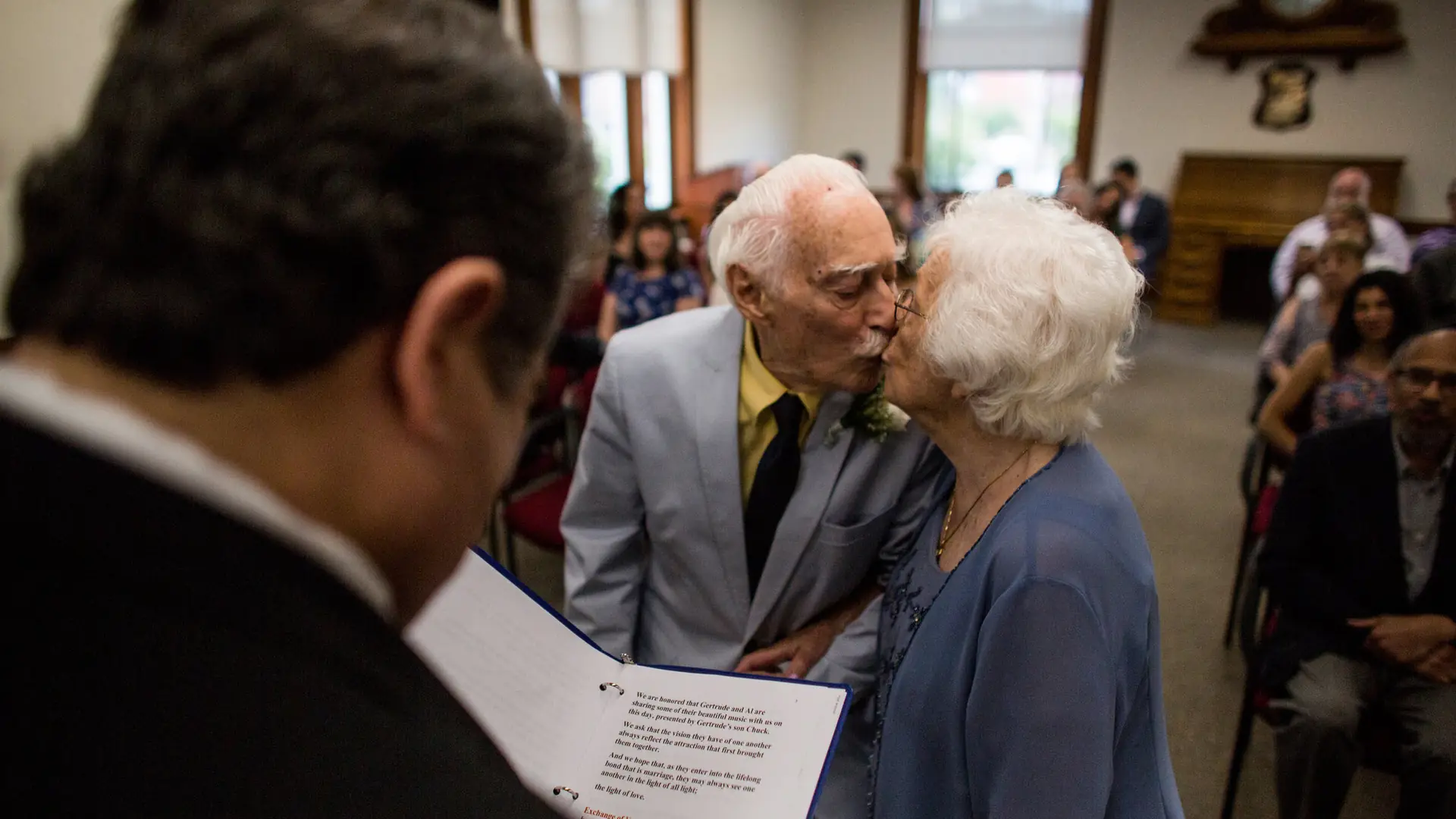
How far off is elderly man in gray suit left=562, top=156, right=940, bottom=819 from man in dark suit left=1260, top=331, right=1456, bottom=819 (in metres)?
1.19

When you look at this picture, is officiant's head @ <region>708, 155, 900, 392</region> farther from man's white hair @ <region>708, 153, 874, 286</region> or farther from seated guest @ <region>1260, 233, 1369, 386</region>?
seated guest @ <region>1260, 233, 1369, 386</region>

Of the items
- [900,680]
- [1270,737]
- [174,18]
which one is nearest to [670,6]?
[1270,737]

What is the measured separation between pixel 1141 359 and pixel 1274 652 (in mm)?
5507

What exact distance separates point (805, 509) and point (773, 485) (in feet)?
0.21

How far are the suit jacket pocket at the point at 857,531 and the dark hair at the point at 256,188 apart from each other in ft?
3.37

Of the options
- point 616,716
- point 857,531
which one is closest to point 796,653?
point 857,531

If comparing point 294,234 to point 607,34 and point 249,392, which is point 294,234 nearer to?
point 249,392

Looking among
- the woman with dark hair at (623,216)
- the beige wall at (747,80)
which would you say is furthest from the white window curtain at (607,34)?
the woman with dark hair at (623,216)

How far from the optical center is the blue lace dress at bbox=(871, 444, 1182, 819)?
1.00 m

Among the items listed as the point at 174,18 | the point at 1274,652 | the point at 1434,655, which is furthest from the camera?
the point at 1274,652

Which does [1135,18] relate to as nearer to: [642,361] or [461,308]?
[642,361]

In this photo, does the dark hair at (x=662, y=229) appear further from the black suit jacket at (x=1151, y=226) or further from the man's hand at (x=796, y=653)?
the black suit jacket at (x=1151, y=226)

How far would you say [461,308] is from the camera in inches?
17.1

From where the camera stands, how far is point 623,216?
207 inches
